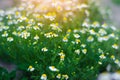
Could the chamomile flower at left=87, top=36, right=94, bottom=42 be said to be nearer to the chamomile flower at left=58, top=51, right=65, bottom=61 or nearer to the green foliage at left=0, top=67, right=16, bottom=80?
the chamomile flower at left=58, top=51, right=65, bottom=61

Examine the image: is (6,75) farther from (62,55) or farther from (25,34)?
(62,55)

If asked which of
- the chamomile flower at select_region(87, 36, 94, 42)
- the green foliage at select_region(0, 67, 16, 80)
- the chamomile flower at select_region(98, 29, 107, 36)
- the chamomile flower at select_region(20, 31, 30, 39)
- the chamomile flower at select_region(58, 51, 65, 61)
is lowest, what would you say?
the green foliage at select_region(0, 67, 16, 80)

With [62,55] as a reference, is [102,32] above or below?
above

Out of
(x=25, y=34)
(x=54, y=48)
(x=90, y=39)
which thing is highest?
(x=90, y=39)

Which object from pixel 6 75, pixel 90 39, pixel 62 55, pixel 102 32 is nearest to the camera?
pixel 62 55

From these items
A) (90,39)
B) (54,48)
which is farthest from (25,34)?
(90,39)

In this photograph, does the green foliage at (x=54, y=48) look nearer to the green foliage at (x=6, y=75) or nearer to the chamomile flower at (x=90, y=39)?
the chamomile flower at (x=90, y=39)

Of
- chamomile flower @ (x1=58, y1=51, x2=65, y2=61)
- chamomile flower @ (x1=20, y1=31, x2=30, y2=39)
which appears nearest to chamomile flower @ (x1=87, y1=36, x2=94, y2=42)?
chamomile flower @ (x1=58, y1=51, x2=65, y2=61)

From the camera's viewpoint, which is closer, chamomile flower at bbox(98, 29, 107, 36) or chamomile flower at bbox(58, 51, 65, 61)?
chamomile flower at bbox(58, 51, 65, 61)

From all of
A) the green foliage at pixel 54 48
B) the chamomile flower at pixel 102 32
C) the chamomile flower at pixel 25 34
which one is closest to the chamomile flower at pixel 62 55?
the green foliage at pixel 54 48

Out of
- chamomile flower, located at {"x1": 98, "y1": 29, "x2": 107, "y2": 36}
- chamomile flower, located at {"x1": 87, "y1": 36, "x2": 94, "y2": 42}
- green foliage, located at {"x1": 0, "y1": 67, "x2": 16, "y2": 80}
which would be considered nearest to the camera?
green foliage, located at {"x1": 0, "y1": 67, "x2": 16, "y2": 80}

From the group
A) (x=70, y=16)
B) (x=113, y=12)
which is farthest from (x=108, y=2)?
(x=70, y=16)

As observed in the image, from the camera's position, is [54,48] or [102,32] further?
[102,32]
